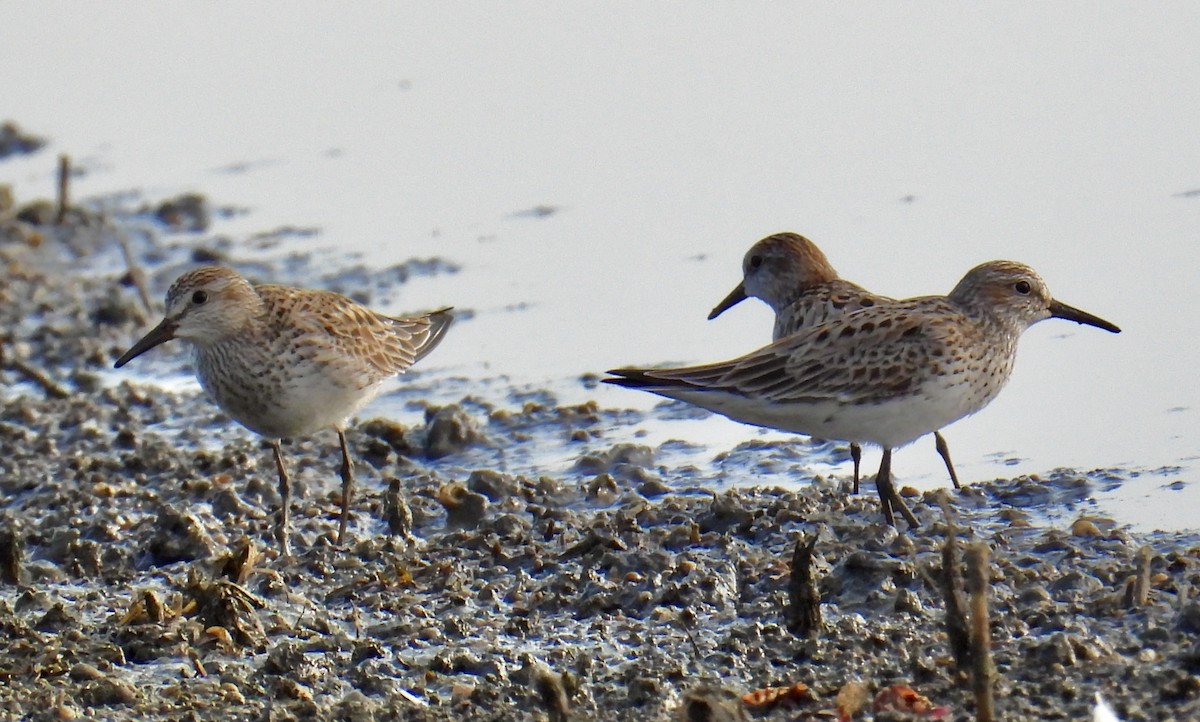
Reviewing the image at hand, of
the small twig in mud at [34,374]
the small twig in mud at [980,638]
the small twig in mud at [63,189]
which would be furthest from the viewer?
the small twig in mud at [63,189]

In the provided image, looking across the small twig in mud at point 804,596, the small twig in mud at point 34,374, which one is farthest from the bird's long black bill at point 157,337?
the small twig in mud at point 804,596

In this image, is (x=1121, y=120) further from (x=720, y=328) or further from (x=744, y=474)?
(x=744, y=474)

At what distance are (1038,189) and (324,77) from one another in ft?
20.0

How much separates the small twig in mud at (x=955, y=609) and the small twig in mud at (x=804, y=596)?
0.54m

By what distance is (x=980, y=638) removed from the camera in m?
4.55

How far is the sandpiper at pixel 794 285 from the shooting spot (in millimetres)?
8195

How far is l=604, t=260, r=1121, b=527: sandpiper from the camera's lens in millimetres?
6930

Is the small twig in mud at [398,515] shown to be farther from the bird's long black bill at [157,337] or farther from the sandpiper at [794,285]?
the sandpiper at [794,285]

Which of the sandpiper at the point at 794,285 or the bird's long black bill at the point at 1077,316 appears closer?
the bird's long black bill at the point at 1077,316

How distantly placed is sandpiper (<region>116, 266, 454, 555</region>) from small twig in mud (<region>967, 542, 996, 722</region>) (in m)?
3.65

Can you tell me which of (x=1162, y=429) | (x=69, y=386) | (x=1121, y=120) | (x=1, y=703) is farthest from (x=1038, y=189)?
(x=1, y=703)

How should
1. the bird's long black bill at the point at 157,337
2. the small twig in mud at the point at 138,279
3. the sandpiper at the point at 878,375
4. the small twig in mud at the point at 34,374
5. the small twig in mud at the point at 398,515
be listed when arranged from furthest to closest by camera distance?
the small twig in mud at the point at 138,279, the small twig in mud at the point at 34,374, the bird's long black bill at the point at 157,337, the small twig in mud at the point at 398,515, the sandpiper at the point at 878,375

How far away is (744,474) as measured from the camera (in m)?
7.93

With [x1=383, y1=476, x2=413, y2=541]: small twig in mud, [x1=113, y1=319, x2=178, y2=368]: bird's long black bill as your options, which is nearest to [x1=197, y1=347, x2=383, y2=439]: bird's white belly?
[x1=113, y1=319, x2=178, y2=368]: bird's long black bill
